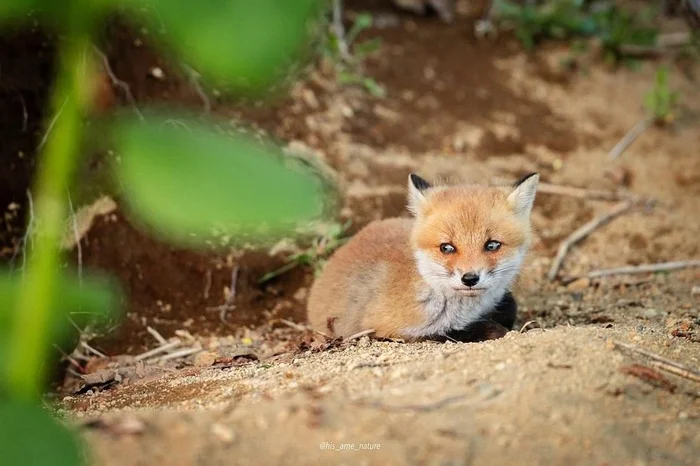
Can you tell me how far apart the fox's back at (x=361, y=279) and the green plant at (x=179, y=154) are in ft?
13.4

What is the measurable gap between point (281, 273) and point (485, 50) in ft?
14.3

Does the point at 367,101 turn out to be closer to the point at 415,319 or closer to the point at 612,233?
the point at 612,233

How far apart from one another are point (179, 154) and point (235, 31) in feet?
0.47

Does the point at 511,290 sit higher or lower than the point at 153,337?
higher

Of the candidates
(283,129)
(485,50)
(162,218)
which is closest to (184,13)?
(162,218)

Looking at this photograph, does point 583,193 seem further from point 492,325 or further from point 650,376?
point 650,376

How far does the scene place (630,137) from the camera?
8.84 meters

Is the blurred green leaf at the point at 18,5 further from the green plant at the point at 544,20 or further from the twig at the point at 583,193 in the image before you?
the green plant at the point at 544,20

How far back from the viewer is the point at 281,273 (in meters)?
6.69

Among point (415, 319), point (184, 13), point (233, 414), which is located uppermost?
point (184, 13)

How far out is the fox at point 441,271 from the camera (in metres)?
4.72

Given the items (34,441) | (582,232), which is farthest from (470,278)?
(34,441)

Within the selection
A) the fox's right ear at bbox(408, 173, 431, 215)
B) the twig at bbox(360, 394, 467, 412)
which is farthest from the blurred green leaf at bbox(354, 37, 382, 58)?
the twig at bbox(360, 394, 467, 412)

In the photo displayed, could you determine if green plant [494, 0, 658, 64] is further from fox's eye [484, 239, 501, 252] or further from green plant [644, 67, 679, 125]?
fox's eye [484, 239, 501, 252]
